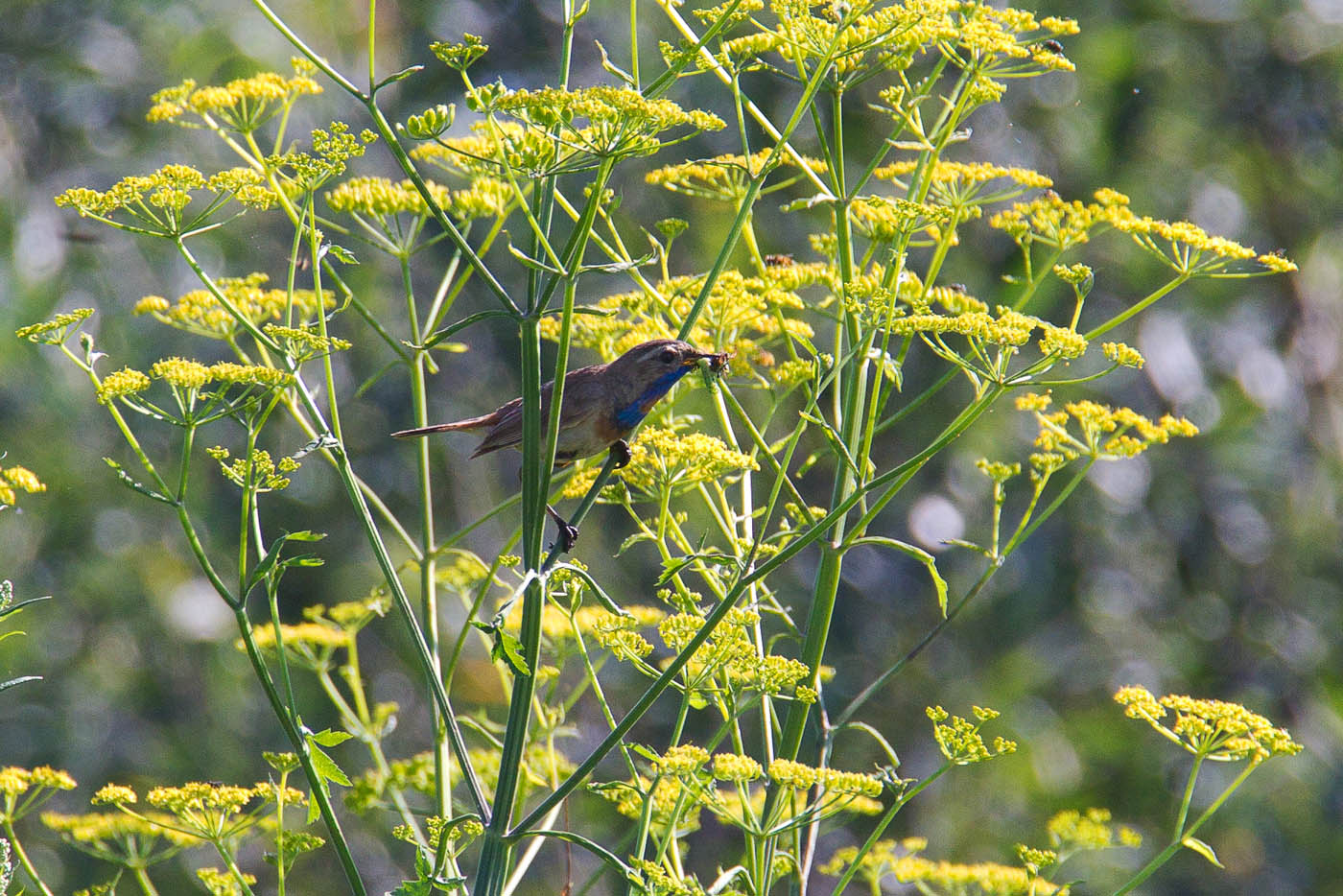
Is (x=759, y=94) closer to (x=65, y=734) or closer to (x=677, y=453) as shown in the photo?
(x=65, y=734)

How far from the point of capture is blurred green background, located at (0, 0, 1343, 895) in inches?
290

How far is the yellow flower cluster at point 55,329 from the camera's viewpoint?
84.1 inches

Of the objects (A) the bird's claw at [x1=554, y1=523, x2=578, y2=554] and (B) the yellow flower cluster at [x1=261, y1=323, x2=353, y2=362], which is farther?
(A) the bird's claw at [x1=554, y1=523, x2=578, y2=554]

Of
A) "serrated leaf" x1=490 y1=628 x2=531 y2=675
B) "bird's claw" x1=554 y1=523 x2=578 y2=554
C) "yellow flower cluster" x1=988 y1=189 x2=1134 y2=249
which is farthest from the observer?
"yellow flower cluster" x1=988 y1=189 x2=1134 y2=249

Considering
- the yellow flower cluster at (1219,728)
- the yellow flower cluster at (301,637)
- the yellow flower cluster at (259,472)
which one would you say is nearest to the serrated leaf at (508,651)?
the yellow flower cluster at (259,472)

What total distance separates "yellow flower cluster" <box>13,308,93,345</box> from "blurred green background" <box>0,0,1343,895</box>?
5096mm

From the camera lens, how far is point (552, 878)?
7898mm

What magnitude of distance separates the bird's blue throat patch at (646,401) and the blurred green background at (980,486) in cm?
437

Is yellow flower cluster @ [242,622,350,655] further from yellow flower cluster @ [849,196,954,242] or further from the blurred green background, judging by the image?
the blurred green background

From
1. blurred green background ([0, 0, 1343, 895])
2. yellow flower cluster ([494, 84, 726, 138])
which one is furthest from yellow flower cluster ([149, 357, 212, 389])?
blurred green background ([0, 0, 1343, 895])

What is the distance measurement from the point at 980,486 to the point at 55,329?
246 inches

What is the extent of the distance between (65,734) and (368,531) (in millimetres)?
6294

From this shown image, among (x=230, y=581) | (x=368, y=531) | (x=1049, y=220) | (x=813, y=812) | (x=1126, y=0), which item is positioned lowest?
(x=230, y=581)

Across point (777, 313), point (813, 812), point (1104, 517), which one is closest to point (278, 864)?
point (813, 812)
